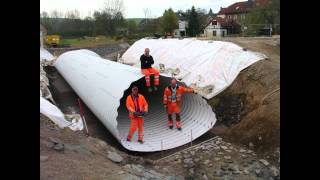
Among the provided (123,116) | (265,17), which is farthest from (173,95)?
(265,17)

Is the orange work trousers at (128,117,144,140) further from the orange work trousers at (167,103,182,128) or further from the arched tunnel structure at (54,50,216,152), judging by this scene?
the orange work trousers at (167,103,182,128)

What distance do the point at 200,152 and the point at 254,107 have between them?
2686 millimetres

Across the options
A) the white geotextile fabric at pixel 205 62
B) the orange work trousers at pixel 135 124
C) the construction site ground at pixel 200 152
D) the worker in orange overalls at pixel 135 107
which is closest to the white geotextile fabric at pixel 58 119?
the construction site ground at pixel 200 152

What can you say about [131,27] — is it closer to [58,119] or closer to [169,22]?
[169,22]

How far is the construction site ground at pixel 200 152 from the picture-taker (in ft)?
19.3

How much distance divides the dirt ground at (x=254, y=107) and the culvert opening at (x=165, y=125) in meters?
0.63

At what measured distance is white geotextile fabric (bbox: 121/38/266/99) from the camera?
456 inches

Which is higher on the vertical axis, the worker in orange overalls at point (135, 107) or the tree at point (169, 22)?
the tree at point (169, 22)

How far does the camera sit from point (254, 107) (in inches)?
381

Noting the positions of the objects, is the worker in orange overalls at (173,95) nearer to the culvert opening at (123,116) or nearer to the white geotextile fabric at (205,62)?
the culvert opening at (123,116)

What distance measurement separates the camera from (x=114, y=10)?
192 feet
